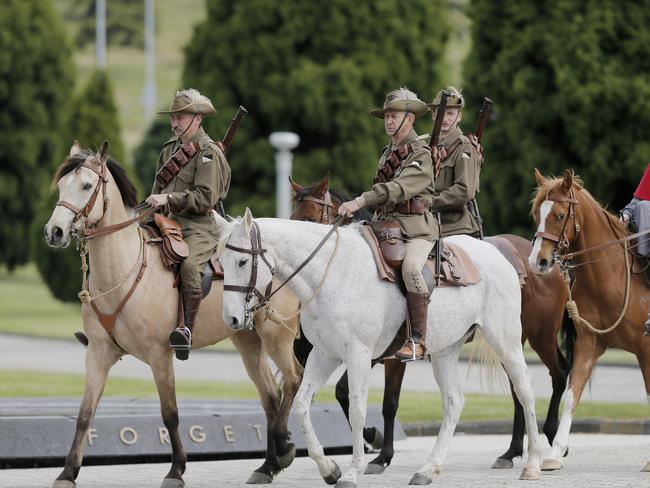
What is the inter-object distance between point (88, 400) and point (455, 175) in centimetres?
379

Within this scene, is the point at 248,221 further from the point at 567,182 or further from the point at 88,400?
the point at 567,182

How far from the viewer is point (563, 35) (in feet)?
90.7

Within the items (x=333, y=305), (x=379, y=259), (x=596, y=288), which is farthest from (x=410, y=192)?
(x=596, y=288)

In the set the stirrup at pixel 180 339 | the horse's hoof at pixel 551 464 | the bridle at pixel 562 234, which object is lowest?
the horse's hoof at pixel 551 464

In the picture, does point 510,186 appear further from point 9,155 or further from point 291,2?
point 9,155

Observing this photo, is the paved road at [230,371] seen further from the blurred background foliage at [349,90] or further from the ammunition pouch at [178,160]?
the ammunition pouch at [178,160]

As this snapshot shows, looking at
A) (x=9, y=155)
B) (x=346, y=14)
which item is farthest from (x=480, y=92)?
(x=9, y=155)

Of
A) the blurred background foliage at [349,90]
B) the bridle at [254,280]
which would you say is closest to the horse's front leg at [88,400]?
the bridle at [254,280]

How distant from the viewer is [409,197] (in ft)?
34.3

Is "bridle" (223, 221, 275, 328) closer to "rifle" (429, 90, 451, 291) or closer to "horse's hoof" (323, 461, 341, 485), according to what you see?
"horse's hoof" (323, 461, 341, 485)

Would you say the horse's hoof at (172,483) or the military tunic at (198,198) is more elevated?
the military tunic at (198,198)

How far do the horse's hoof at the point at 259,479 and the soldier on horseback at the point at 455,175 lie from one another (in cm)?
277

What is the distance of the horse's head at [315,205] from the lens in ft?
42.4

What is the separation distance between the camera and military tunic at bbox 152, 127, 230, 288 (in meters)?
11.0
